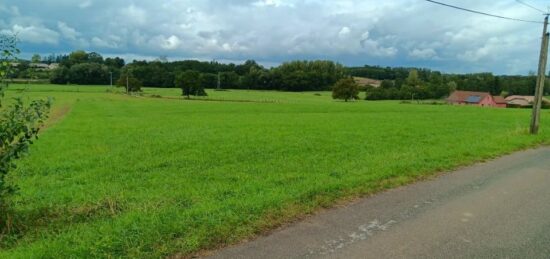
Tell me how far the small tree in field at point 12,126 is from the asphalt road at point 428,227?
2912 mm

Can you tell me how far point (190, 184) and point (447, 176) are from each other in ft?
18.4

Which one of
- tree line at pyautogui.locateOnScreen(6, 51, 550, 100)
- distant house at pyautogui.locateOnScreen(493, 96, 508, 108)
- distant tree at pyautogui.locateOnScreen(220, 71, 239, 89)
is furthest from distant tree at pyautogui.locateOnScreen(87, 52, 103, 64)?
distant house at pyautogui.locateOnScreen(493, 96, 508, 108)

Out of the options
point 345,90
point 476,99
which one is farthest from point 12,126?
point 476,99

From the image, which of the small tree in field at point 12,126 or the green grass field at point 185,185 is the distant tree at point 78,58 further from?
the small tree in field at point 12,126

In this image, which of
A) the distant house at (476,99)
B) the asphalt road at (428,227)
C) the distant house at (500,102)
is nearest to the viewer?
the asphalt road at (428,227)

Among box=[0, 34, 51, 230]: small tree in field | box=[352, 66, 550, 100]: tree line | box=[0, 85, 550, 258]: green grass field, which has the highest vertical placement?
box=[352, 66, 550, 100]: tree line

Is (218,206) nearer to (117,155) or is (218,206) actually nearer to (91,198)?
(91,198)

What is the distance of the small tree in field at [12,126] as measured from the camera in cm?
518

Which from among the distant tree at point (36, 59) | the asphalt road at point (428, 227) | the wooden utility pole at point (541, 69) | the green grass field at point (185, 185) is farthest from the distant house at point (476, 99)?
the distant tree at point (36, 59)

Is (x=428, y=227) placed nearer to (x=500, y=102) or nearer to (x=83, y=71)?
(x=500, y=102)

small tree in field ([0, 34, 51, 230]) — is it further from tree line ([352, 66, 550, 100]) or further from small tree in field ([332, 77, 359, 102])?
tree line ([352, 66, 550, 100])

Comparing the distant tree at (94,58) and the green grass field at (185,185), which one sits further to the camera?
the distant tree at (94,58)

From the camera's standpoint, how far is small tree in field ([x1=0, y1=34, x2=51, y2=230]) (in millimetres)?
5184

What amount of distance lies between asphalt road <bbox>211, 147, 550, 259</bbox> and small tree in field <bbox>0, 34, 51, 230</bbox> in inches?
115
